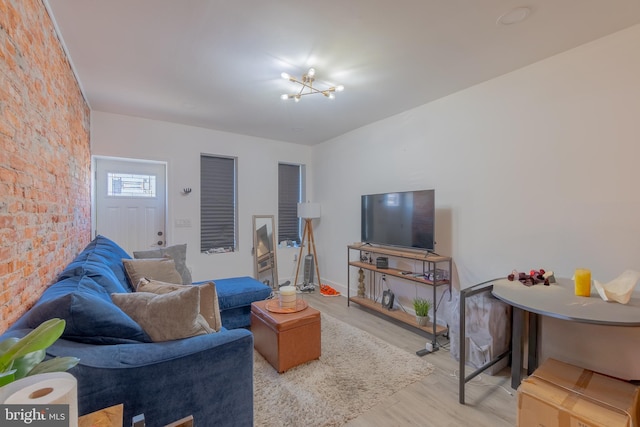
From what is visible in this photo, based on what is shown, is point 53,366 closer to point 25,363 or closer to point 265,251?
point 25,363

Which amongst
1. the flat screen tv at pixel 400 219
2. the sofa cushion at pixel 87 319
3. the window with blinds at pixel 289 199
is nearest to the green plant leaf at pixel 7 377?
the sofa cushion at pixel 87 319

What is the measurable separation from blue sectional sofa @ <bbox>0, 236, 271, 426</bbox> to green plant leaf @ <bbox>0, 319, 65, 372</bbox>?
0.45 m

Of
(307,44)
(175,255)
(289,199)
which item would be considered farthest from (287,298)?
(289,199)

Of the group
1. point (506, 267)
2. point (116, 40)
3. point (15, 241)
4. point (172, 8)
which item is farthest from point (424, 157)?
point (15, 241)

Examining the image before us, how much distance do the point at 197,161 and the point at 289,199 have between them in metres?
1.76

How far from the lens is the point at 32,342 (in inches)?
28.5

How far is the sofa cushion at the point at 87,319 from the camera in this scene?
1.18 meters

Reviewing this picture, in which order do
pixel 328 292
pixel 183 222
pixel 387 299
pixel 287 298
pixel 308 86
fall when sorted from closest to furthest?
pixel 287 298 < pixel 308 86 < pixel 387 299 < pixel 183 222 < pixel 328 292

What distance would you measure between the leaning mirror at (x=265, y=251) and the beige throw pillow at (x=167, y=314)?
10.8ft

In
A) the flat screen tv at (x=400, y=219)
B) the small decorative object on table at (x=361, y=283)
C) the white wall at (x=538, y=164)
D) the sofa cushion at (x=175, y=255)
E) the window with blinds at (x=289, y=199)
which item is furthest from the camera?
the window with blinds at (x=289, y=199)

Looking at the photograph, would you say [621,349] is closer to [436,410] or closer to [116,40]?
[436,410]

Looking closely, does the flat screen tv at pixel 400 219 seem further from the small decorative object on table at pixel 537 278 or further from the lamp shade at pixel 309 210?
the lamp shade at pixel 309 210

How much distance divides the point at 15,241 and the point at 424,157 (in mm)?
3502

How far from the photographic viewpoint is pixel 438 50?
227 cm
